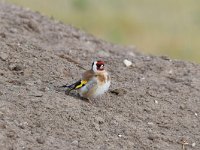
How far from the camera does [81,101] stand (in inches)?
309

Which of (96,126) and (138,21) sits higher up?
(138,21)

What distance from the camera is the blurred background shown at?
16.7 metres

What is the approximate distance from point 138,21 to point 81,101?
10.3 meters

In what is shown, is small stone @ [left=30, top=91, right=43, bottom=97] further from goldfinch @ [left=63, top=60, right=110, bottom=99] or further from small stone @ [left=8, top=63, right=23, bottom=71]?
small stone @ [left=8, top=63, right=23, bottom=71]

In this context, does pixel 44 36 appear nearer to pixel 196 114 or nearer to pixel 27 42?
pixel 27 42

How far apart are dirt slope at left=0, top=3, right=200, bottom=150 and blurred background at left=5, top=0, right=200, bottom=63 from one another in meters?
5.86

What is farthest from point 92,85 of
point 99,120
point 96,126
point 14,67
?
point 14,67

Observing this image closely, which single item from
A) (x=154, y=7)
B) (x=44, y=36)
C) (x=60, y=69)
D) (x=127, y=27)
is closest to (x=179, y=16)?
(x=154, y=7)

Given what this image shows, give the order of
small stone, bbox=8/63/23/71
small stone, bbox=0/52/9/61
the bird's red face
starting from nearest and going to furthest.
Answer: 1. the bird's red face
2. small stone, bbox=8/63/23/71
3. small stone, bbox=0/52/9/61

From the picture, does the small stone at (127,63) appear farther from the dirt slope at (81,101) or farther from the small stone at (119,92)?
the small stone at (119,92)

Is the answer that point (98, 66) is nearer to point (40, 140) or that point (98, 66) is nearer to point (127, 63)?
point (40, 140)

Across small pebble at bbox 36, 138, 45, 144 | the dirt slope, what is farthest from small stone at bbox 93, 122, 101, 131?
small pebble at bbox 36, 138, 45, 144

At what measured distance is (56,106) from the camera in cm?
746

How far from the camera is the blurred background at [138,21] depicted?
54.7ft
